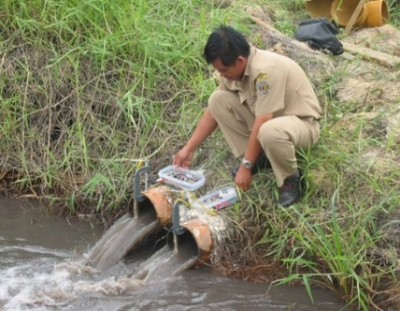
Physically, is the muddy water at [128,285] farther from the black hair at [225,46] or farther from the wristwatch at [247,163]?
the black hair at [225,46]

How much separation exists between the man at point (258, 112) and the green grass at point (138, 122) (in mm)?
186

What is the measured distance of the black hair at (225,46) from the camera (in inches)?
193

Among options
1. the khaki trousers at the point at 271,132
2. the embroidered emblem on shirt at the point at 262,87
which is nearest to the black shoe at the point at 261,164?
the khaki trousers at the point at 271,132

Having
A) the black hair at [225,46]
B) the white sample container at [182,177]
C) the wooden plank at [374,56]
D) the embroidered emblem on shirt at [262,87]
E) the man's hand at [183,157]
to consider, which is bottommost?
the white sample container at [182,177]

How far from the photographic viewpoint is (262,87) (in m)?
5.05

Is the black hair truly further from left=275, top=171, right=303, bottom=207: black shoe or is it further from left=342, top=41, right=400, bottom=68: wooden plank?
left=342, top=41, right=400, bottom=68: wooden plank

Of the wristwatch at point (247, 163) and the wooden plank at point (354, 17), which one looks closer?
the wristwatch at point (247, 163)

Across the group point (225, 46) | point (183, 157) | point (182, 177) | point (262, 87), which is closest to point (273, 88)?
point (262, 87)

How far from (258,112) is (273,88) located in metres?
0.17

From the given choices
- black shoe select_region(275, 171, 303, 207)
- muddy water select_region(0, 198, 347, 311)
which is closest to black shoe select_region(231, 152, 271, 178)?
black shoe select_region(275, 171, 303, 207)

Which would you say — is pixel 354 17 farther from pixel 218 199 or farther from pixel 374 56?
pixel 218 199

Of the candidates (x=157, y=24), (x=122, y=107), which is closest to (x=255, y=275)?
(x=122, y=107)

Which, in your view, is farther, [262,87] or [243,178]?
[243,178]

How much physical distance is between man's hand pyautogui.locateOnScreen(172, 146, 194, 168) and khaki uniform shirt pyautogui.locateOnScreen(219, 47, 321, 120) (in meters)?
0.48
